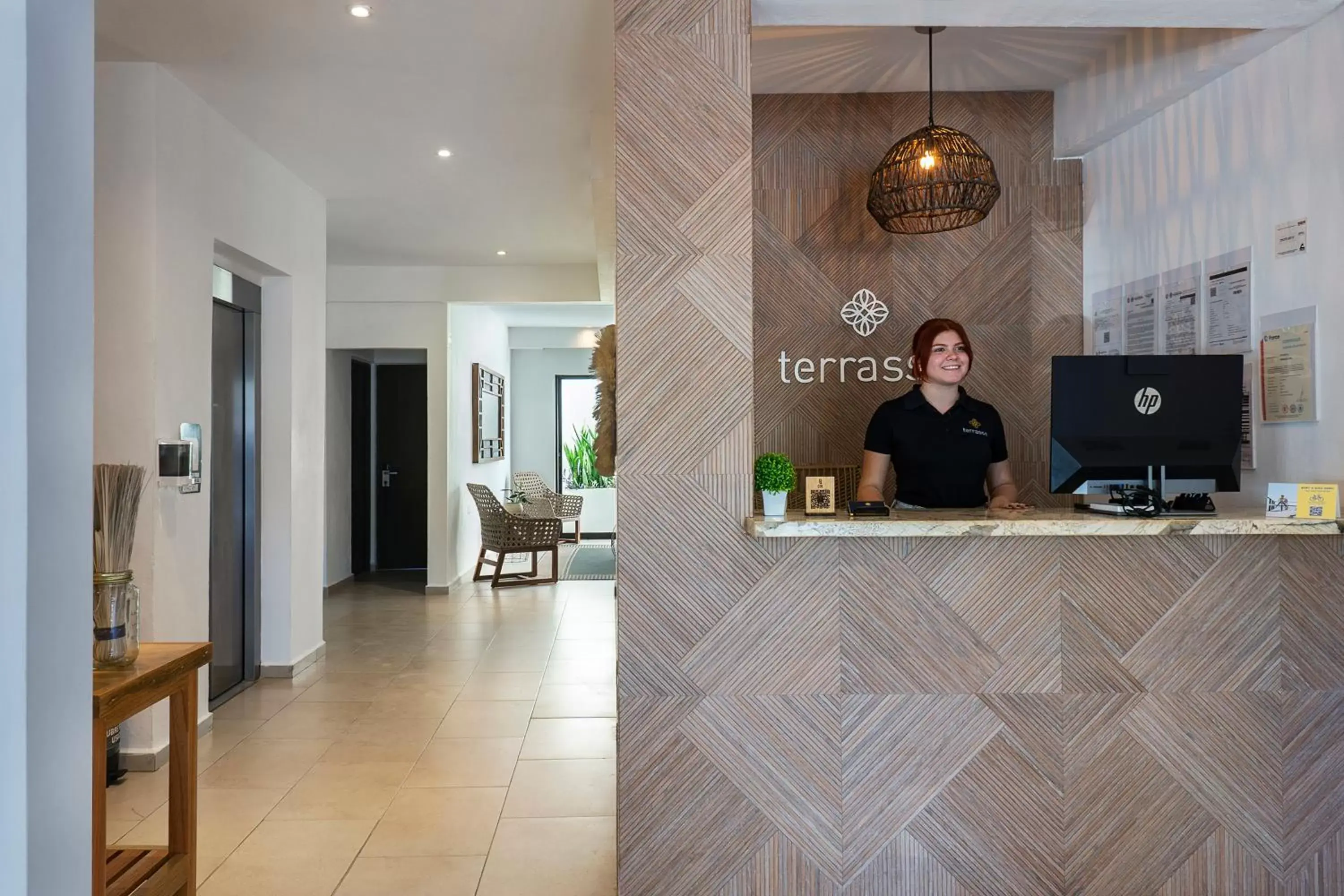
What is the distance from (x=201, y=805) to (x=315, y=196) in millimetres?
3775

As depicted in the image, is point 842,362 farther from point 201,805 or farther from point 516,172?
point 201,805

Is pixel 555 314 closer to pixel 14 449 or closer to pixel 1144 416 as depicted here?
pixel 1144 416

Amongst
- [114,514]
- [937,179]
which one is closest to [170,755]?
[114,514]

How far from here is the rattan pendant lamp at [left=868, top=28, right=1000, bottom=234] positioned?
3.38 meters

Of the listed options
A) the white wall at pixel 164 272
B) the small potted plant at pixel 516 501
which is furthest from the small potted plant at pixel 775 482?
the small potted plant at pixel 516 501

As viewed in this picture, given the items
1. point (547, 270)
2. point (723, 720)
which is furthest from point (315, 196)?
point (723, 720)

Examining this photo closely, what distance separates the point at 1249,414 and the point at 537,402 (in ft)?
33.7

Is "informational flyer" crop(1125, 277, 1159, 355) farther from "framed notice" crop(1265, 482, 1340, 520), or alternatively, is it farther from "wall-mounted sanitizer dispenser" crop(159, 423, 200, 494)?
"wall-mounted sanitizer dispenser" crop(159, 423, 200, 494)

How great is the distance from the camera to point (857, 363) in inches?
159

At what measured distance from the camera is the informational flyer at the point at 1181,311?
3.35m

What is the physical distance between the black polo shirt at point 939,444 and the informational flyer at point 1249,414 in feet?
2.53

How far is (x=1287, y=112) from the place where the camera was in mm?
2869

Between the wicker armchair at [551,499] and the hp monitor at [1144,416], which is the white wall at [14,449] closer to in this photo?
the hp monitor at [1144,416]

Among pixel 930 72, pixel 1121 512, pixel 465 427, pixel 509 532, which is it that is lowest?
pixel 509 532
